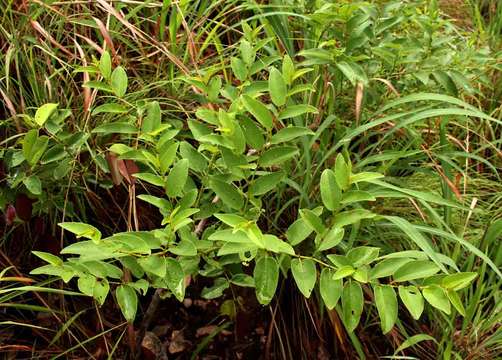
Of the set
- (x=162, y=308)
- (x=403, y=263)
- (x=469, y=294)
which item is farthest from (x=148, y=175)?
(x=469, y=294)

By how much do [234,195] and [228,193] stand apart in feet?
0.04

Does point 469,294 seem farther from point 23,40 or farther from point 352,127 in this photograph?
point 23,40

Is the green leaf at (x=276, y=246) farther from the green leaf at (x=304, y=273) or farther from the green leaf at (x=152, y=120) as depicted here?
the green leaf at (x=152, y=120)

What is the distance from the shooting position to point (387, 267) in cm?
112

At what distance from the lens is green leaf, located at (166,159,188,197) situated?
115cm

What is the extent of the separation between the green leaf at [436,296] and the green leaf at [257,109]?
15.0 inches

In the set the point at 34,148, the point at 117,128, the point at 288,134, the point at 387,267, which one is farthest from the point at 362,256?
the point at 34,148

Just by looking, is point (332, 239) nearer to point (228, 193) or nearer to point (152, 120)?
point (228, 193)

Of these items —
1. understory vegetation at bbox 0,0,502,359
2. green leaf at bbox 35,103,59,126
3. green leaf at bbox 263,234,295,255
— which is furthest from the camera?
green leaf at bbox 35,103,59,126

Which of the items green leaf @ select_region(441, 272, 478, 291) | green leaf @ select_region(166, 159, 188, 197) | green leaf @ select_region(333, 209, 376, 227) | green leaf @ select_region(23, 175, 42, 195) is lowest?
green leaf @ select_region(441, 272, 478, 291)

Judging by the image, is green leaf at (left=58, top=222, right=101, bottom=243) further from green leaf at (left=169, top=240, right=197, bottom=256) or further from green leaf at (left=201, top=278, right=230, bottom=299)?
green leaf at (left=201, top=278, right=230, bottom=299)

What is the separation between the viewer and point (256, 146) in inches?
48.1

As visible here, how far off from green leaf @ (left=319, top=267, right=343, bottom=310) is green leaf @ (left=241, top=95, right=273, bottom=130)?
0.28m

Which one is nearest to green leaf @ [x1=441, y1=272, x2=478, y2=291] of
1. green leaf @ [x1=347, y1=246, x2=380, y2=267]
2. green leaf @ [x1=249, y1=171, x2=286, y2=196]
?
green leaf @ [x1=347, y1=246, x2=380, y2=267]
